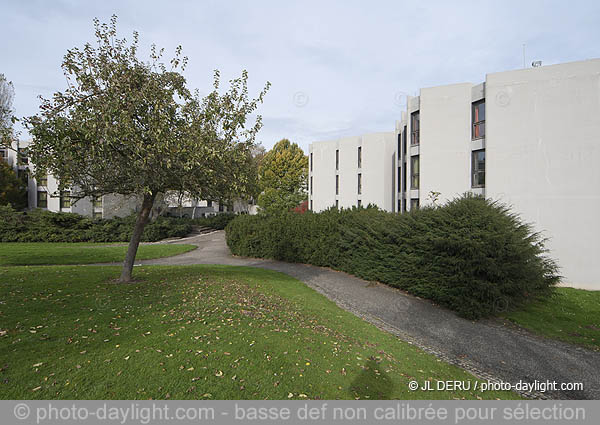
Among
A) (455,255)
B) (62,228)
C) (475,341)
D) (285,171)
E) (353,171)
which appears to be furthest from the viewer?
(285,171)

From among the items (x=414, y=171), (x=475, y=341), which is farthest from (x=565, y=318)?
(x=414, y=171)

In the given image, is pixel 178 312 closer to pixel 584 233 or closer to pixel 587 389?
pixel 587 389

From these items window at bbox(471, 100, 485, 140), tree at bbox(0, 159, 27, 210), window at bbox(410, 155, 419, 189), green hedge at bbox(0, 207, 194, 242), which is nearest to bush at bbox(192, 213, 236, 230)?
green hedge at bbox(0, 207, 194, 242)

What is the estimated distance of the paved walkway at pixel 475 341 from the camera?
230 inches

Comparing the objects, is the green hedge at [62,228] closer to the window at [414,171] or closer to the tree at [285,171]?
the tree at [285,171]

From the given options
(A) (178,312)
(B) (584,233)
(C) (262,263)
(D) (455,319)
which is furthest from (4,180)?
(B) (584,233)

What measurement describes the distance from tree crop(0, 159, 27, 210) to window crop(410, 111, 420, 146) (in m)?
40.5

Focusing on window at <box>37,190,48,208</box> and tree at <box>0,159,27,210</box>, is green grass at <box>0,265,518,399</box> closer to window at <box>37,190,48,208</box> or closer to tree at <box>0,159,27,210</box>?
tree at <box>0,159,27,210</box>

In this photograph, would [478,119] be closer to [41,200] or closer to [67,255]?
[67,255]

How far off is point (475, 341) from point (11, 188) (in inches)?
1761

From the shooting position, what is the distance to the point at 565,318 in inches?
380

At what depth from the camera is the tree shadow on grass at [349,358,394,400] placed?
4.35 m

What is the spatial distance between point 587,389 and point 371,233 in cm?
836

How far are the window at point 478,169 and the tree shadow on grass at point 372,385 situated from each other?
16.7 m
